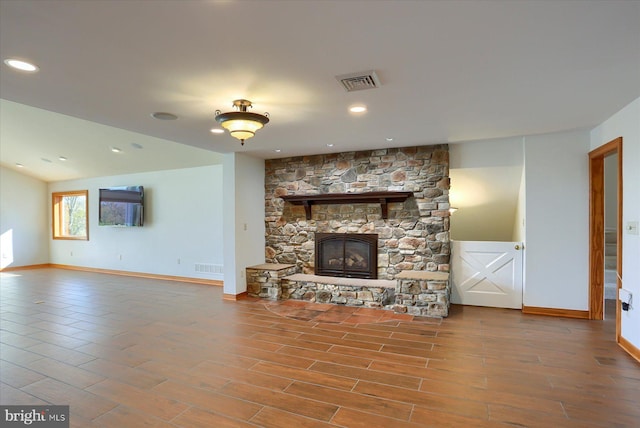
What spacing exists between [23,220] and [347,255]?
905 cm

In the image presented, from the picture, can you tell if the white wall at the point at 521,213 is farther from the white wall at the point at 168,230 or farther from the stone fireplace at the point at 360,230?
the white wall at the point at 168,230

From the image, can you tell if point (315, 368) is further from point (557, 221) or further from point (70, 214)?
point (70, 214)

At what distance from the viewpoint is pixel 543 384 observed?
8.62 feet

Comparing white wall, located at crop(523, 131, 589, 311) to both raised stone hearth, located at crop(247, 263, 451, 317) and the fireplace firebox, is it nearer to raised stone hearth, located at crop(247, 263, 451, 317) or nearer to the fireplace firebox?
raised stone hearth, located at crop(247, 263, 451, 317)

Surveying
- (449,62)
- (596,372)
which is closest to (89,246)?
(449,62)

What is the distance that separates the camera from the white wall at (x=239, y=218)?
5430 mm

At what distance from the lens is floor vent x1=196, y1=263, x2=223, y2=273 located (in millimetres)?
6773

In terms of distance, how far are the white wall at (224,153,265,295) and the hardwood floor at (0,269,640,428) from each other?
762 millimetres

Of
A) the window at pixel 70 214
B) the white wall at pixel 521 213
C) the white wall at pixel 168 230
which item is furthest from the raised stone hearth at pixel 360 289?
the window at pixel 70 214

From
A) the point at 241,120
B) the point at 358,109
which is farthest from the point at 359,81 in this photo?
the point at 241,120

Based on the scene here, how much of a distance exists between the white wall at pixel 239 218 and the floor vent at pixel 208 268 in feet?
4.18

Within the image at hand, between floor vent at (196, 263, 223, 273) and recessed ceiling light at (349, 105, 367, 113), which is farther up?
recessed ceiling light at (349, 105, 367, 113)

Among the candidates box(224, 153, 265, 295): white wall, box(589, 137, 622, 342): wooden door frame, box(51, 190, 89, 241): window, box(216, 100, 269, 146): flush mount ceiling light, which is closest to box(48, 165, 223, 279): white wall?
box(51, 190, 89, 241): window

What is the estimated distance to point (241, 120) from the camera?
9.59 ft
